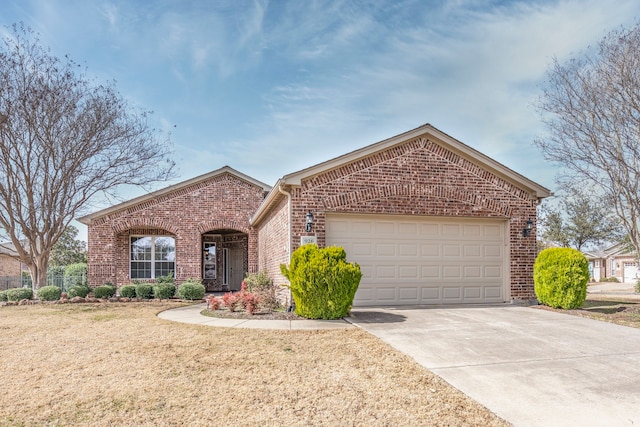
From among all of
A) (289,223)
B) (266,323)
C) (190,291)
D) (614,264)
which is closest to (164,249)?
(190,291)

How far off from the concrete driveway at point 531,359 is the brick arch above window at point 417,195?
2723 mm

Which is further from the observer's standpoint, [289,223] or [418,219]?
[418,219]

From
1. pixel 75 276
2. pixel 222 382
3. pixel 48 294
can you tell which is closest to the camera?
pixel 222 382

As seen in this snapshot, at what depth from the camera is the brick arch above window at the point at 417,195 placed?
34.0ft

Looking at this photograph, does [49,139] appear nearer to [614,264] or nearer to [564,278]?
[564,278]

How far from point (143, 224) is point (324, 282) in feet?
36.0

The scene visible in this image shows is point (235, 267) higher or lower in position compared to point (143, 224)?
lower

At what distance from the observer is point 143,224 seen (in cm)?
1703

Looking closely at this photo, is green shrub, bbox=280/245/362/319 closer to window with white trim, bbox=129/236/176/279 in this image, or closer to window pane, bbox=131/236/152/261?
window with white trim, bbox=129/236/176/279

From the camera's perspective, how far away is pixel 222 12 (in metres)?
10.3

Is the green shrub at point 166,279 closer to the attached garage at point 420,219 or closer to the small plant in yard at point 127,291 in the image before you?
the small plant in yard at point 127,291

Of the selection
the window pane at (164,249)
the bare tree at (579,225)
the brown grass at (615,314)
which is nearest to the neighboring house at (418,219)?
the brown grass at (615,314)

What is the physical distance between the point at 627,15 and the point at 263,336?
1413 cm

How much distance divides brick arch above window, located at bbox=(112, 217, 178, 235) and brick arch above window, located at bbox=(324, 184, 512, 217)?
9.21 metres
